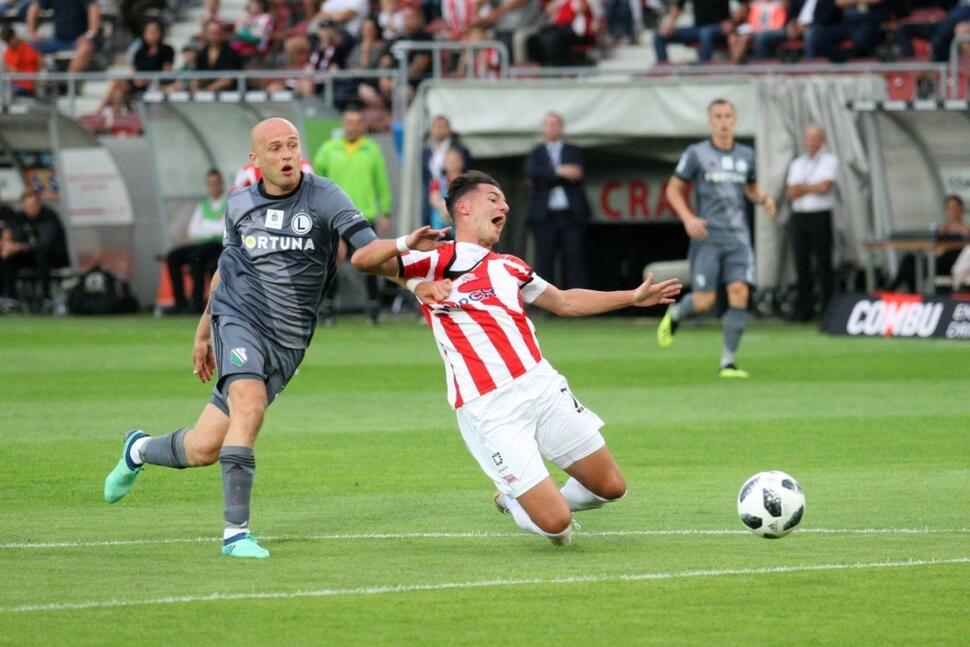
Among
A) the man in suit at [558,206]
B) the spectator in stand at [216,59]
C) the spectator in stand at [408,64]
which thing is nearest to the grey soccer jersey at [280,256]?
the man in suit at [558,206]

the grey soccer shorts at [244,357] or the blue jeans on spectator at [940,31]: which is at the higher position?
the blue jeans on spectator at [940,31]

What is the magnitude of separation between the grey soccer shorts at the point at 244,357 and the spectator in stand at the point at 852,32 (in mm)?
17432

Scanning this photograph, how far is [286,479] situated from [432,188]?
13.4 meters

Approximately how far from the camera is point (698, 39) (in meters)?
26.1

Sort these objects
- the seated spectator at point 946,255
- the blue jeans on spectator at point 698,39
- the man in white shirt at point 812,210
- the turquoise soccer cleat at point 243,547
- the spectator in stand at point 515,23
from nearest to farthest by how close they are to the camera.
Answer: the turquoise soccer cleat at point 243,547
the seated spectator at point 946,255
the man in white shirt at point 812,210
the blue jeans on spectator at point 698,39
the spectator in stand at point 515,23

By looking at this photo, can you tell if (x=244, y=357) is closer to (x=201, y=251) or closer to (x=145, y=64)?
(x=201, y=251)

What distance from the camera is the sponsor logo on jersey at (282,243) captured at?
8.22m

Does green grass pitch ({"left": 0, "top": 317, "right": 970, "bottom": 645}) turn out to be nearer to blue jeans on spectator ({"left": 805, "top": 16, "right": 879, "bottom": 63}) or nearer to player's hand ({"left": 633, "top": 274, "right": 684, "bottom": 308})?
player's hand ({"left": 633, "top": 274, "right": 684, "bottom": 308})

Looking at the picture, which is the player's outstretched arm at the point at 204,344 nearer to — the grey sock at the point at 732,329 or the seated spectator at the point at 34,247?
the grey sock at the point at 732,329

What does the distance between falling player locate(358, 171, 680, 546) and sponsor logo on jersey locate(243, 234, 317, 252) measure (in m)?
0.50

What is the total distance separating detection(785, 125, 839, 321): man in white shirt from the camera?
2239cm

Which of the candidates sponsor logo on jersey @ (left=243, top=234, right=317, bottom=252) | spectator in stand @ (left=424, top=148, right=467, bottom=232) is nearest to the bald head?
sponsor logo on jersey @ (left=243, top=234, right=317, bottom=252)

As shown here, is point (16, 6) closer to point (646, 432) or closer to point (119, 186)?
point (119, 186)

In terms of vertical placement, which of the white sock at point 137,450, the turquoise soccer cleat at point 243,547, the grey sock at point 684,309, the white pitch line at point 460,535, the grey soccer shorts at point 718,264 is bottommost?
the grey sock at point 684,309
